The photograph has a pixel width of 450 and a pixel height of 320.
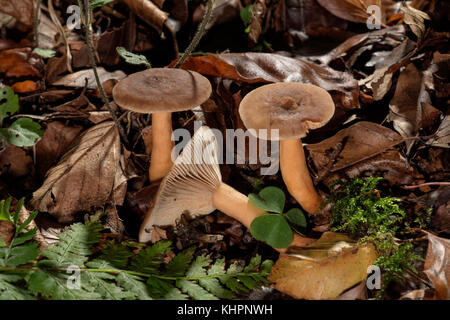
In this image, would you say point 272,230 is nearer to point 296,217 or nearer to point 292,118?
point 296,217

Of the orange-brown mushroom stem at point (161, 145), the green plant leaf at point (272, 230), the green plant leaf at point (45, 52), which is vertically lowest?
the green plant leaf at point (272, 230)

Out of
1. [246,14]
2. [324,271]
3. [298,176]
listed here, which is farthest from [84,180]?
[246,14]

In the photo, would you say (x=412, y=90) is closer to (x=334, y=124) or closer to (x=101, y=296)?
(x=334, y=124)

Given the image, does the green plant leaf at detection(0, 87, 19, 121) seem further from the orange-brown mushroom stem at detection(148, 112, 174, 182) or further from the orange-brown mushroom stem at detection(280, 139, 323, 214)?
the orange-brown mushroom stem at detection(280, 139, 323, 214)

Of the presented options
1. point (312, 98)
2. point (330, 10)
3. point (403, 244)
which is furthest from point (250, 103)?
point (330, 10)

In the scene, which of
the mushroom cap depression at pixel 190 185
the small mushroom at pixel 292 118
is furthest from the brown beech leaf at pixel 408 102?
the mushroom cap depression at pixel 190 185

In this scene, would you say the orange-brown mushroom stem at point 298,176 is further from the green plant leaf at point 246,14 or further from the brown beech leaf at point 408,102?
the green plant leaf at point 246,14
